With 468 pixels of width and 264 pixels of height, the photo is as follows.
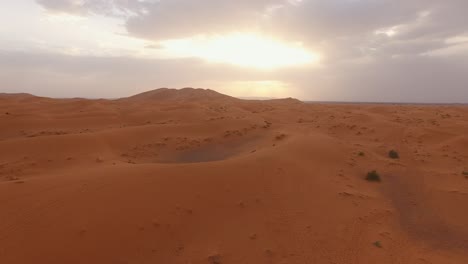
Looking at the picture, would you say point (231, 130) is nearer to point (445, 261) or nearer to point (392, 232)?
point (392, 232)

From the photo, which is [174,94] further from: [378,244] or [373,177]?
[378,244]

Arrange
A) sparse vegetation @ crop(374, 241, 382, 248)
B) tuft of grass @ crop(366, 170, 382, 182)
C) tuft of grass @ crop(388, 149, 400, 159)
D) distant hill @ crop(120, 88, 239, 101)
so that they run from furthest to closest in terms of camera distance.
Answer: distant hill @ crop(120, 88, 239, 101) → tuft of grass @ crop(388, 149, 400, 159) → tuft of grass @ crop(366, 170, 382, 182) → sparse vegetation @ crop(374, 241, 382, 248)

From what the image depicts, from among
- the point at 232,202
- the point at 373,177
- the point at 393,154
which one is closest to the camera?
the point at 232,202

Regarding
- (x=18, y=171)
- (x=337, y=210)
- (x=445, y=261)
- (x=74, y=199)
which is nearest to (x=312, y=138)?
(x=337, y=210)

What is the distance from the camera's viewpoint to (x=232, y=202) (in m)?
7.61

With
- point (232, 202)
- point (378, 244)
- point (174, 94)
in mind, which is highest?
point (174, 94)

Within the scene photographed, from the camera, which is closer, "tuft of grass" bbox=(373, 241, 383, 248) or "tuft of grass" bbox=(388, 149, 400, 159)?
"tuft of grass" bbox=(373, 241, 383, 248)

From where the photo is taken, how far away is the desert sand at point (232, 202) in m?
6.05

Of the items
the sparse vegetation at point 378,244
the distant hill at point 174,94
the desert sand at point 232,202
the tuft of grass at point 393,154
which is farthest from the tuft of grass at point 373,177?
the distant hill at point 174,94

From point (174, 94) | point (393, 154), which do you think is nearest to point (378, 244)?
point (393, 154)

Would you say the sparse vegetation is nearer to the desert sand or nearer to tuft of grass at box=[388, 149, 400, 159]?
the desert sand

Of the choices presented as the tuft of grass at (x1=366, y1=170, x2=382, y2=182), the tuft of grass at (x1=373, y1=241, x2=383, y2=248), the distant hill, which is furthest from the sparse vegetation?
the distant hill

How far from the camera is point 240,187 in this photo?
8.21 metres

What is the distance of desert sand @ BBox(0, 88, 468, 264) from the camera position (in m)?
6.05
